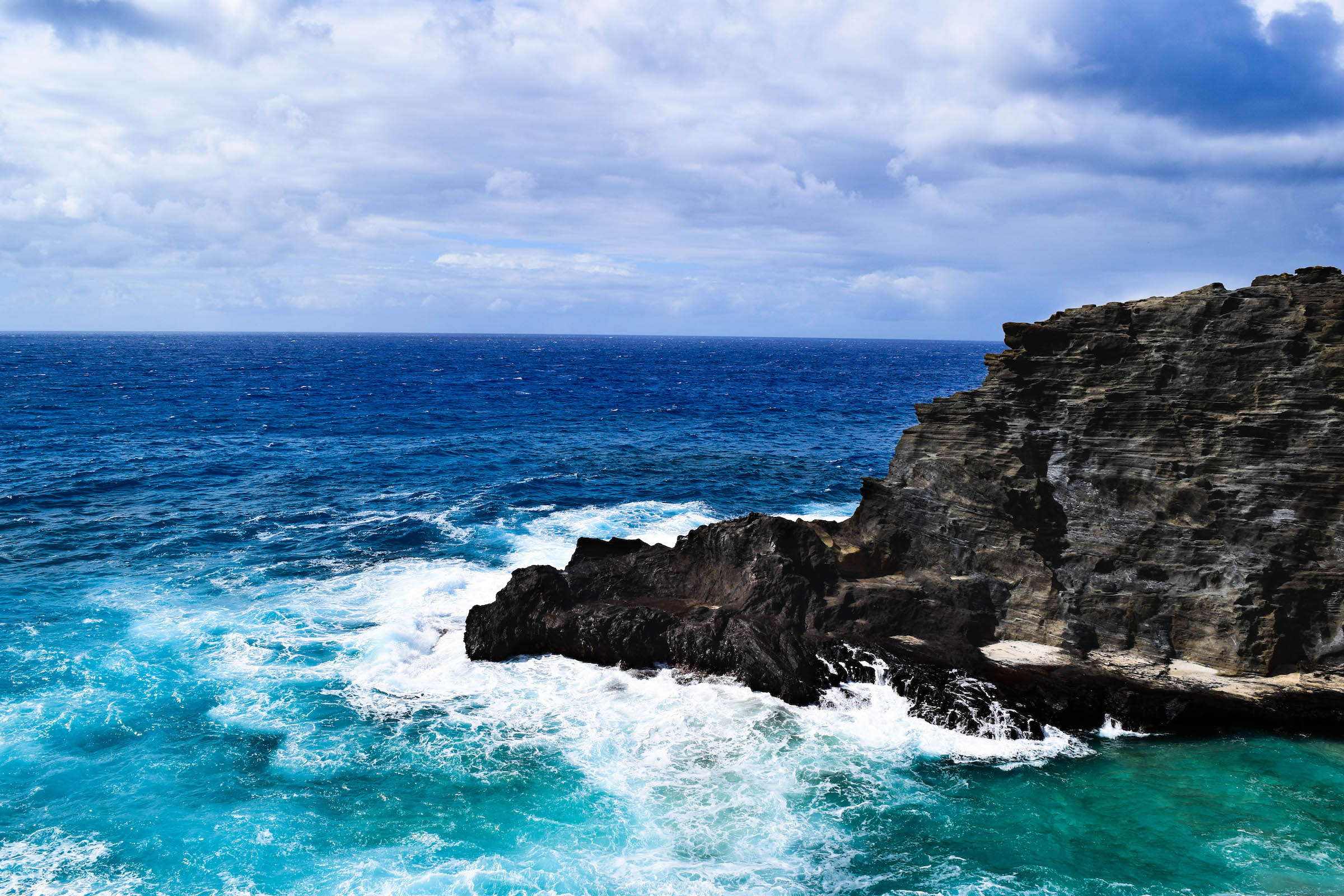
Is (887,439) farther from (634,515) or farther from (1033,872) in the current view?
(1033,872)

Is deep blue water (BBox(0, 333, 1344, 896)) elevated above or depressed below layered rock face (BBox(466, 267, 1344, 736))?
below

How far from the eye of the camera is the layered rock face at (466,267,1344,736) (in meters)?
26.3

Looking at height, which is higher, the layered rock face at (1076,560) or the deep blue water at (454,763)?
the layered rock face at (1076,560)

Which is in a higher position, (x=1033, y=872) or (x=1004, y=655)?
(x=1004, y=655)

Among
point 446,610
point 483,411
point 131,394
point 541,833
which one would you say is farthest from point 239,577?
point 131,394

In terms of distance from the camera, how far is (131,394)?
105375mm

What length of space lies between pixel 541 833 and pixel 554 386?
112 m

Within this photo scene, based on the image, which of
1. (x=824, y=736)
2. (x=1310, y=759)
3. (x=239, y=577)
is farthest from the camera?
(x=239, y=577)

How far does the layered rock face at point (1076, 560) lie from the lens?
1036 inches

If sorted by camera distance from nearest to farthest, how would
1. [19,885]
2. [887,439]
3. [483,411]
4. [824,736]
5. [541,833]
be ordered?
[19,885]
[541,833]
[824,736]
[887,439]
[483,411]

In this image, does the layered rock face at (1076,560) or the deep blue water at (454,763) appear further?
the layered rock face at (1076,560)

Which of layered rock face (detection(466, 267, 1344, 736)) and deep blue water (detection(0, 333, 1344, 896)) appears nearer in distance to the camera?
deep blue water (detection(0, 333, 1344, 896))

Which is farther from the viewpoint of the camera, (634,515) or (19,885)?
(634,515)

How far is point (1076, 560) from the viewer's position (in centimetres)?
2994
